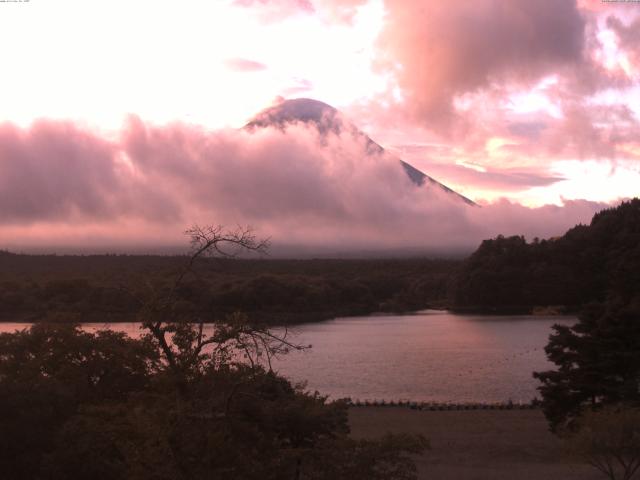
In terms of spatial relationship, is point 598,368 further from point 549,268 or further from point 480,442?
point 549,268

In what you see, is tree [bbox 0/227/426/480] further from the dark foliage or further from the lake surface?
the lake surface

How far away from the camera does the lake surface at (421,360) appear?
22828mm

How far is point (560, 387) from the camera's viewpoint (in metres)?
14.4

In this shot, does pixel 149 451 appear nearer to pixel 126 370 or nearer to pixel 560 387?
pixel 126 370

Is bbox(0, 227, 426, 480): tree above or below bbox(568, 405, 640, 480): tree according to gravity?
above

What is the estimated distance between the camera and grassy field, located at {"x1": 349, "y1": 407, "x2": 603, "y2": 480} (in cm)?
1259

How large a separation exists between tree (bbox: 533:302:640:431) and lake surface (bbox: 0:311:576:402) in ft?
19.6

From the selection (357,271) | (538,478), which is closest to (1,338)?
Answer: (538,478)

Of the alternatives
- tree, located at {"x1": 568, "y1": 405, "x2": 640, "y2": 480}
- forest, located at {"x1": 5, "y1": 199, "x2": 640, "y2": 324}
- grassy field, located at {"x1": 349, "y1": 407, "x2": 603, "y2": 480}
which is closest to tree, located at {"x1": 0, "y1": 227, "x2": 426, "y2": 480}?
tree, located at {"x1": 568, "y1": 405, "x2": 640, "y2": 480}

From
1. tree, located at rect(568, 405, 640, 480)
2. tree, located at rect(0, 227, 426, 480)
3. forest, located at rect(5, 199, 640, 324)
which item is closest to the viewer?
tree, located at rect(0, 227, 426, 480)

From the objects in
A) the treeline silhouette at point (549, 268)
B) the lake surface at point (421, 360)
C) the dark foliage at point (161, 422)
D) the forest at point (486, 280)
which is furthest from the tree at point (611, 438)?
the treeline silhouette at point (549, 268)

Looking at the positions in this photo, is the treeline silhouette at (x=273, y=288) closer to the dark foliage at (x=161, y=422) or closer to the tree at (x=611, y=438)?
the dark foliage at (x=161, y=422)

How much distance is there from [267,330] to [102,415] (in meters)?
2.75

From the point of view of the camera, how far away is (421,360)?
97.5 ft
